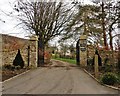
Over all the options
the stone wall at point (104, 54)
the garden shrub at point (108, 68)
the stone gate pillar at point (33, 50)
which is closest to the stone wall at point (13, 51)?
the stone gate pillar at point (33, 50)

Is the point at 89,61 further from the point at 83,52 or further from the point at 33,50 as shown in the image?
the point at 33,50

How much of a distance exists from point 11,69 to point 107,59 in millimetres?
8420

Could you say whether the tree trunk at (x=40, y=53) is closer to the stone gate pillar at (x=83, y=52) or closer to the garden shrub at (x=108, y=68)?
the stone gate pillar at (x=83, y=52)

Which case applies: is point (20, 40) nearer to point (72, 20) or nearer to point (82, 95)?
point (72, 20)

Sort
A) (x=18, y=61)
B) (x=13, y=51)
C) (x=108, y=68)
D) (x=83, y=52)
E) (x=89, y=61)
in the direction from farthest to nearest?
(x=83, y=52) → (x=89, y=61) → (x=13, y=51) → (x=18, y=61) → (x=108, y=68)

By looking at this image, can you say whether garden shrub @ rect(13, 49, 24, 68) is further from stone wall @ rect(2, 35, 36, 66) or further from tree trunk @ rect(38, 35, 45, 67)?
tree trunk @ rect(38, 35, 45, 67)

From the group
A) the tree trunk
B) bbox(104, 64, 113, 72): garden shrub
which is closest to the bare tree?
the tree trunk

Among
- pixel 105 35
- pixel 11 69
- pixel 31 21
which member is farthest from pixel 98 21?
pixel 11 69

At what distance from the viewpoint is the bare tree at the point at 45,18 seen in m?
31.3

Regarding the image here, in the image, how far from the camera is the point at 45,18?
31953 millimetres

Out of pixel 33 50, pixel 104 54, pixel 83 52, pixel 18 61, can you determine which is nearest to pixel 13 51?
pixel 33 50

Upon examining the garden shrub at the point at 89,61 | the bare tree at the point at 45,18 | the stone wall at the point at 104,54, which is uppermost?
the bare tree at the point at 45,18

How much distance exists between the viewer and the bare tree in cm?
3131

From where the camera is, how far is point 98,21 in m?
31.7
